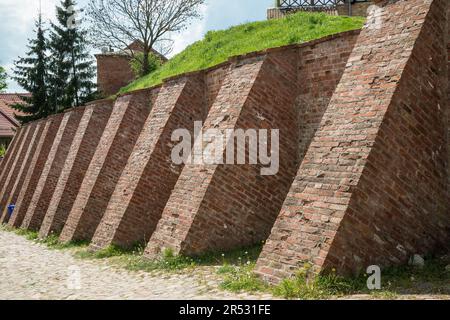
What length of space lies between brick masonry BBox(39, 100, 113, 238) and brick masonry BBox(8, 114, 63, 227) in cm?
391

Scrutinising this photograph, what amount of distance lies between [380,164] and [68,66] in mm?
27861

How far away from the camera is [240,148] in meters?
7.52

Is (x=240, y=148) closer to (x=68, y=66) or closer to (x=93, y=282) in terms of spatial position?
A: (x=93, y=282)

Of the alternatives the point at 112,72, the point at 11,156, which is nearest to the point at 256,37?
the point at 112,72

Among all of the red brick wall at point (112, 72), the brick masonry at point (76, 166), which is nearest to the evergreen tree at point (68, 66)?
the red brick wall at point (112, 72)

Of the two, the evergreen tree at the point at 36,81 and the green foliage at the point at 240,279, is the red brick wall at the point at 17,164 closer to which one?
the evergreen tree at the point at 36,81

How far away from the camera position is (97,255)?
950 cm

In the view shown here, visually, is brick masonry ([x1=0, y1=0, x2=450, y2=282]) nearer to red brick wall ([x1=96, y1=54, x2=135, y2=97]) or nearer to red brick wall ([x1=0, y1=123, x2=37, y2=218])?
red brick wall ([x1=0, y1=123, x2=37, y2=218])

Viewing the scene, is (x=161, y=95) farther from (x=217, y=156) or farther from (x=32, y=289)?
(x=32, y=289)

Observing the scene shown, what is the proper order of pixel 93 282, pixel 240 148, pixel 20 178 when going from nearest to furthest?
pixel 93 282 → pixel 240 148 → pixel 20 178

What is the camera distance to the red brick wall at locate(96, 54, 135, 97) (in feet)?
95.5

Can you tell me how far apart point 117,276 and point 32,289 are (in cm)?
140

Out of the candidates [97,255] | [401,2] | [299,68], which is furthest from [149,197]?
[401,2]

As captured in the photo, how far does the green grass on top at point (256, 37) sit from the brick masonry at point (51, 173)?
395 cm
